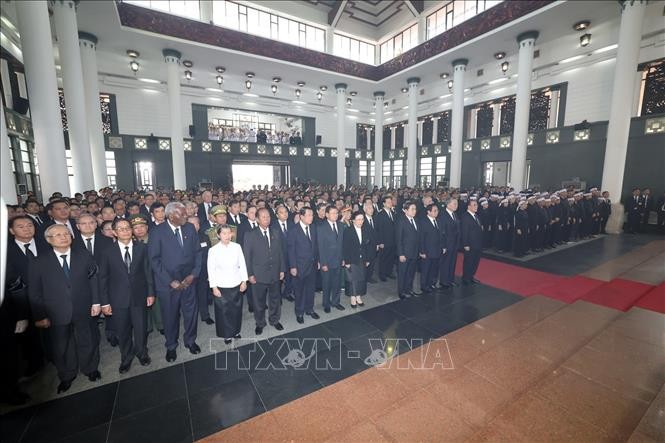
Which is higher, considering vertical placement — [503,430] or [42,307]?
[42,307]

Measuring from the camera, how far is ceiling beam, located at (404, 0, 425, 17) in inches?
699

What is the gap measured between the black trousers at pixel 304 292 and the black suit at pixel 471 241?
3631mm

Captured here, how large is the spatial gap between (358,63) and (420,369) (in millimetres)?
19801

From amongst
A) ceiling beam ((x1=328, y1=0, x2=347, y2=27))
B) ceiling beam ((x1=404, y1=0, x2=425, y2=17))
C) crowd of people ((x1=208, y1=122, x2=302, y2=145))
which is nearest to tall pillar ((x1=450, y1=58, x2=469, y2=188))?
ceiling beam ((x1=404, y1=0, x2=425, y2=17))

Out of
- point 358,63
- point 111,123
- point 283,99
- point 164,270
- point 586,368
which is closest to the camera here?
point 586,368

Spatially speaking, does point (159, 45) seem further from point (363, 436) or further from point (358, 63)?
point (363, 436)

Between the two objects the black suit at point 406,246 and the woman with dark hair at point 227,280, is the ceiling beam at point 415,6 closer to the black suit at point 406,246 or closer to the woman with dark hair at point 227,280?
the black suit at point 406,246

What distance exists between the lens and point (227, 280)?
4.00 meters

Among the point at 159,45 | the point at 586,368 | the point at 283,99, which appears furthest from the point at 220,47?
the point at 586,368

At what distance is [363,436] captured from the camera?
8.10ft

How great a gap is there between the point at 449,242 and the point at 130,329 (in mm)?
5806

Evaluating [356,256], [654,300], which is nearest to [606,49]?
[654,300]

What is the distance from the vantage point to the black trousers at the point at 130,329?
3535mm

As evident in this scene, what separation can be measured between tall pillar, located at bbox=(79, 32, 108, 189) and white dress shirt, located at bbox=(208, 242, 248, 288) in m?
11.5
